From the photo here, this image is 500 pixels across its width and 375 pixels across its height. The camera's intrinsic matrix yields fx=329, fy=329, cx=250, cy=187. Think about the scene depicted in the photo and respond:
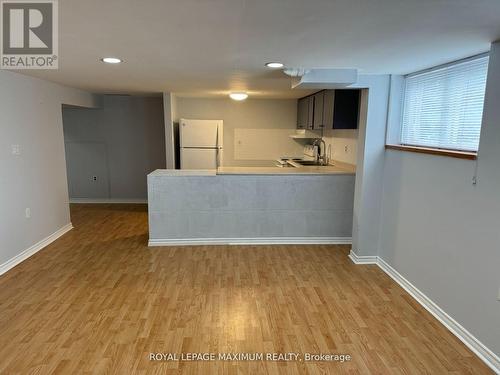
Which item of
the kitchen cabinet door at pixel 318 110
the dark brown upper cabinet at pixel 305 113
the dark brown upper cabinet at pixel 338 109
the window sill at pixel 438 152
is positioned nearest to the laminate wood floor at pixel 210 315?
the window sill at pixel 438 152

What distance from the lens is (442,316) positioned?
2.64 meters

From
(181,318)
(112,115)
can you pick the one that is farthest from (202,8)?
(112,115)

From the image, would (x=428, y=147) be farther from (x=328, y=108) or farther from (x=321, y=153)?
(x=321, y=153)

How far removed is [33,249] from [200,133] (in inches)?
120

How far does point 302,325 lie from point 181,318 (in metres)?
0.96

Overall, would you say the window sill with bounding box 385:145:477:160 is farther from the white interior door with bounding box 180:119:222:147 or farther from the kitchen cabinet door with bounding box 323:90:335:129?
the white interior door with bounding box 180:119:222:147

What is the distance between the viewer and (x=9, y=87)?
3492 millimetres

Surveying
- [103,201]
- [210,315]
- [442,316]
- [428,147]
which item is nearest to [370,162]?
[428,147]

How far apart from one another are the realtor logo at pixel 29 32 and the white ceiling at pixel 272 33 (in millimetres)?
71

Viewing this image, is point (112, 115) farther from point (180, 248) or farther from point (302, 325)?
point (302, 325)

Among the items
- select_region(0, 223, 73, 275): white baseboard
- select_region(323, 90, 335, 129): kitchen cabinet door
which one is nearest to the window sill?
select_region(323, 90, 335, 129): kitchen cabinet door

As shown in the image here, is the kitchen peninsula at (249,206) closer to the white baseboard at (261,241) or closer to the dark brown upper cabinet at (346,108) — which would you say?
the white baseboard at (261,241)

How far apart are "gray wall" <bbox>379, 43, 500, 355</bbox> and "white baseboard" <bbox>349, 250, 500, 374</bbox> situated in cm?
4

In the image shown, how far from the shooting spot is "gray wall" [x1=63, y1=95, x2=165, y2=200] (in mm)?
6445
